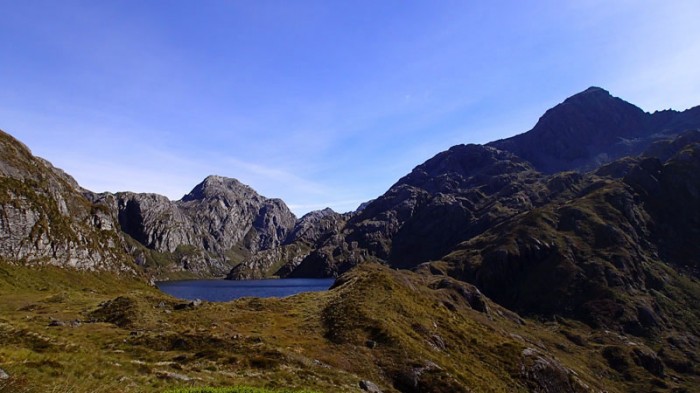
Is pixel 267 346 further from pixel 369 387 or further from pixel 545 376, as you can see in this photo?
pixel 545 376

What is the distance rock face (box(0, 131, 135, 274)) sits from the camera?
442 feet

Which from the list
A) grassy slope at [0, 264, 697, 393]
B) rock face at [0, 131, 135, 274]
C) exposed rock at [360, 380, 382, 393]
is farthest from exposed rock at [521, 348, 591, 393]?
rock face at [0, 131, 135, 274]

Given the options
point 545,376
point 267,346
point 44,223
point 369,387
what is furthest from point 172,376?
point 44,223

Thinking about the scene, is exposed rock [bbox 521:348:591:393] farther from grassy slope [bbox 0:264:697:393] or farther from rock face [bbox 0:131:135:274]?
rock face [bbox 0:131:135:274]

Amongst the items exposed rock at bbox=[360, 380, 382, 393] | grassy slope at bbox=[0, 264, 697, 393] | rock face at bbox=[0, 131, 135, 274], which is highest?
rock face at bbox=[0, 131, 135, 274]

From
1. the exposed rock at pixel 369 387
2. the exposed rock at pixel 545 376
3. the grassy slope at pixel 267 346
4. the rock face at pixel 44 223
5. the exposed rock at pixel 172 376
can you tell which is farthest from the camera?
the rock face at pixel 44 223

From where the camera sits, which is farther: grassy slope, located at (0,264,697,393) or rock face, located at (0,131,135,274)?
rock face, located at (0,131,135,274)

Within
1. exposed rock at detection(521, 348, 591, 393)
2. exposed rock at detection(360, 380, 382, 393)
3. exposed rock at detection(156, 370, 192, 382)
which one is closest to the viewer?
exposed rock at detection(156, 370, 192, 382)

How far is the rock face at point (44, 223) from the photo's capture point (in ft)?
442

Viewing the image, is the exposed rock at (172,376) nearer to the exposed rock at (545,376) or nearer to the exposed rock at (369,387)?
the exposed rock at (369,387)

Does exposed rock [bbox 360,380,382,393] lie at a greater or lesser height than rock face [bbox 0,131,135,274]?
lesser

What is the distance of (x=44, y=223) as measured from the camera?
15025cm

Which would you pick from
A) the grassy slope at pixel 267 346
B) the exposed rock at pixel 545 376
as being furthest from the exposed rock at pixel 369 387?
the exposed rock at pixel 545 376

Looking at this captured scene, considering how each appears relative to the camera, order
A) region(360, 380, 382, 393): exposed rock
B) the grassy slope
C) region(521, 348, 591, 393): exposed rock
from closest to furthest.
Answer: the grassy slope → region(360, 380, 382, 393): exposed rock → region(521, 348, 591, 393): exposed rock
